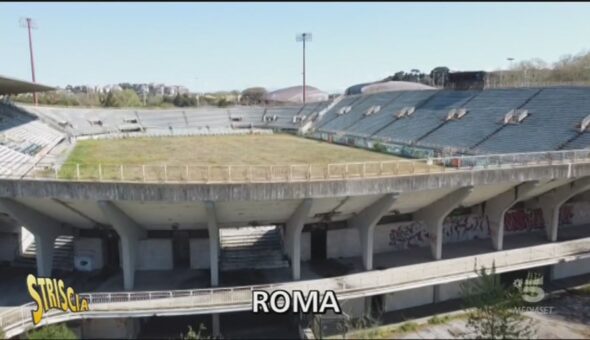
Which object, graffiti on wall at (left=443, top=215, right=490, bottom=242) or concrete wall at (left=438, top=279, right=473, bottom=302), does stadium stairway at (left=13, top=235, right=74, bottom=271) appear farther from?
graffiti on wall at (left=443, top=215, right=490, bottom=242)

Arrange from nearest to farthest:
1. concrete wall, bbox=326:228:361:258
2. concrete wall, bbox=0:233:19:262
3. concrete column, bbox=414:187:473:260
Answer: concrete column, bbox=414:187:473:260 → concrete wall, bbox=326:228:361:258 → concrete wall, bbox=0:233:19:262

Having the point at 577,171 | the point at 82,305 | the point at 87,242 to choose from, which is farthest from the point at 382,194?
the point at 87,242

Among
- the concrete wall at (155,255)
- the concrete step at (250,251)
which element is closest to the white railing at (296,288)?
the concrete wall at (155,255)

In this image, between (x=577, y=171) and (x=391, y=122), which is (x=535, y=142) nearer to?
(x=577, y=171)

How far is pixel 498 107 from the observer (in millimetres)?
45844

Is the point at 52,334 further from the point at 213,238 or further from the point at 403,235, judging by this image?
the point at 403,235

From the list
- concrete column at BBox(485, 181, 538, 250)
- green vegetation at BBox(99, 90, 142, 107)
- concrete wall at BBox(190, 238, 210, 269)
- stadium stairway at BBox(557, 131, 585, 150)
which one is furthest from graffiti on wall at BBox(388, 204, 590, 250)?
green vegetation at BBox(99, 90, 142, 107)

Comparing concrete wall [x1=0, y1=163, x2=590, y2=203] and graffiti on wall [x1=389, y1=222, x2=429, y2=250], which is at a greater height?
concrete wall [x1=0, y1=163, x2=590, y2=203]

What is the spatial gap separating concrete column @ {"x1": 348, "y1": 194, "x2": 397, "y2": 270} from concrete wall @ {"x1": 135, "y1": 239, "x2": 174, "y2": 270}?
10604 millimetres

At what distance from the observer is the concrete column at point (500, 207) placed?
24.9m

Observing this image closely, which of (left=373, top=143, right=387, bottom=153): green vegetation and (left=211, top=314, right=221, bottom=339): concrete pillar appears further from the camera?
(left=373, top=143, right=387, bottom=153): green vegetation

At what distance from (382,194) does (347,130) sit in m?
43.8

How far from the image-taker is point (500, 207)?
1018 inches

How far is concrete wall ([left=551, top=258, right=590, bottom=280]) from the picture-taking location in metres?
27.6
